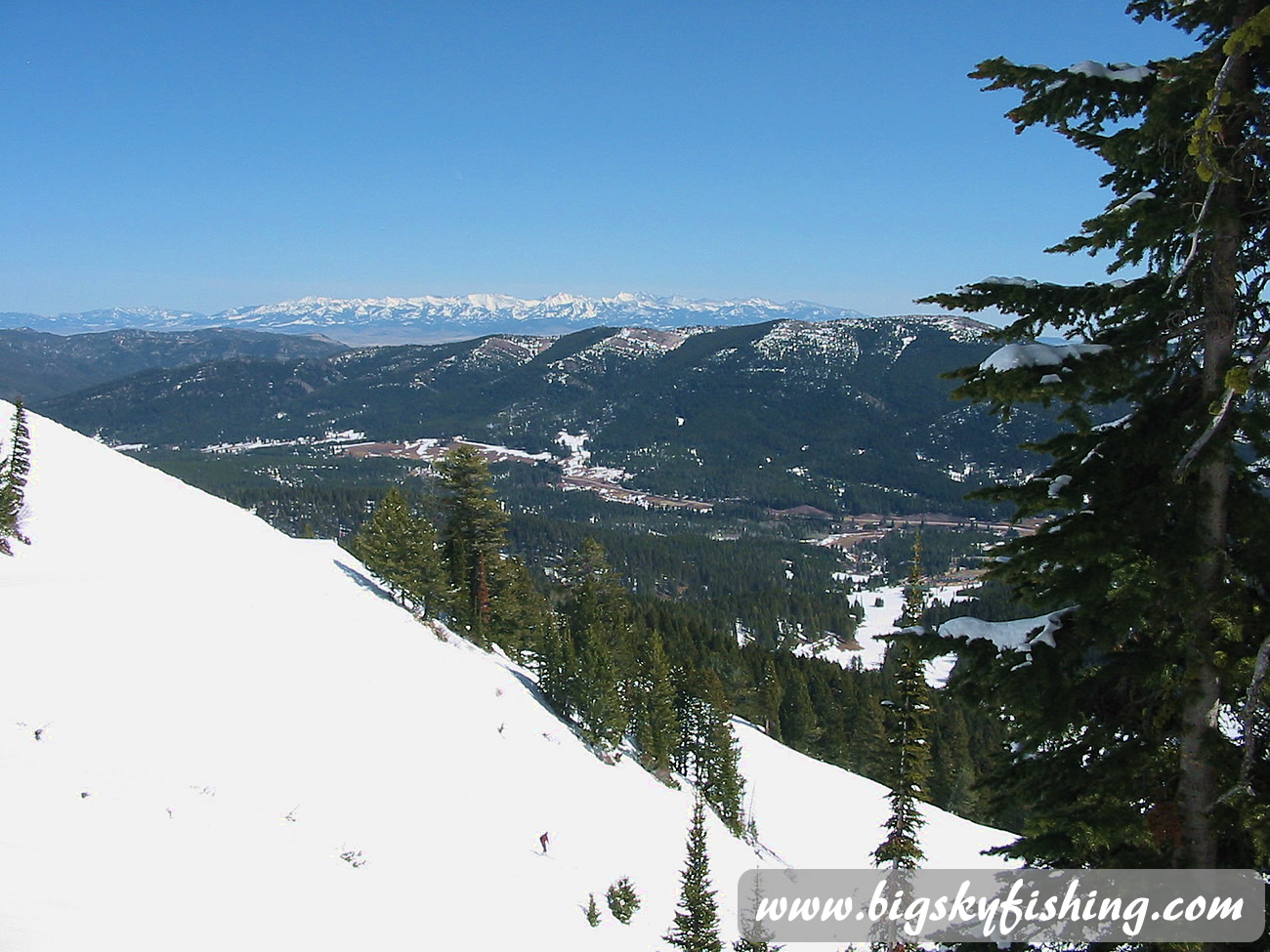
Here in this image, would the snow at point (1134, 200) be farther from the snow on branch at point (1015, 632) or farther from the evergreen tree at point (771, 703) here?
the evergreen tree at point (771, 703)

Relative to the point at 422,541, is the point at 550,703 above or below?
below

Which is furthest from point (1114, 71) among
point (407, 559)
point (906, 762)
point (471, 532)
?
point (471, 532)

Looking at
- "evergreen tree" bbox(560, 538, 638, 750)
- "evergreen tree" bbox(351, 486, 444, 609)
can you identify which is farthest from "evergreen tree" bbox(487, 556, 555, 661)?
"evergreen tree" bbox(351, 486, 444, 609)

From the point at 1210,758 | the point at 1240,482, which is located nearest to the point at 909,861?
the point at 1210,758

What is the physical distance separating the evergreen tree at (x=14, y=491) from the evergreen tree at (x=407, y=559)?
16670mm

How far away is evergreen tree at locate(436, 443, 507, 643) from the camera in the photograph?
4191 cm

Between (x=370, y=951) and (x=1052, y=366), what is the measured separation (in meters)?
17.3

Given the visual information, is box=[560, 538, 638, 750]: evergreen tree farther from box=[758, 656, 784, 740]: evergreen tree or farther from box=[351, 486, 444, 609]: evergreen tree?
box=[758, 656, 784, 740]: evergreen tree

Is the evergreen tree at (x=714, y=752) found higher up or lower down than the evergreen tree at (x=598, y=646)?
lower down

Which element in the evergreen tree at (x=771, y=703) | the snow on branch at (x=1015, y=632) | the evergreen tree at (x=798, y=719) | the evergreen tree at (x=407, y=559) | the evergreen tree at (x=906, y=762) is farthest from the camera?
the evergreen tree at (x=798, y=719)

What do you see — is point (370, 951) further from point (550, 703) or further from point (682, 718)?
point (682, 718)

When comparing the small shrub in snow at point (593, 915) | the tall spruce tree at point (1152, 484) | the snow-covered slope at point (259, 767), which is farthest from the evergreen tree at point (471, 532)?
the tall spruce tree at point (1152, 484)

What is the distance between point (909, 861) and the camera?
71.2ft

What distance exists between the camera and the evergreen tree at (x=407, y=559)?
4012cm
